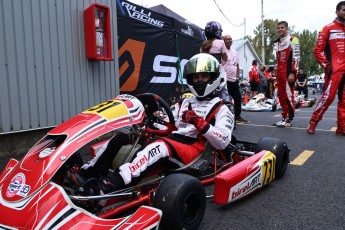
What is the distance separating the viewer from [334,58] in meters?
4.94

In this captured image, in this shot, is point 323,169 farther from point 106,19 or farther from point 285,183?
point 106,19

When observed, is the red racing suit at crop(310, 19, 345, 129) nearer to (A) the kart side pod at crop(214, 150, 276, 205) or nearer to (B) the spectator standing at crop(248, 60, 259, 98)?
(A) the kart side pod at crop(214, 150, 276, 205)

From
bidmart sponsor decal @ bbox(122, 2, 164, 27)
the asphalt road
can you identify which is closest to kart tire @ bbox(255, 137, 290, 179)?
the asphalt road

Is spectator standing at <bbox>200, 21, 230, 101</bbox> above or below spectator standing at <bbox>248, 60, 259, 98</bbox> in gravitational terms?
above

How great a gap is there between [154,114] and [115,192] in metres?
0.88

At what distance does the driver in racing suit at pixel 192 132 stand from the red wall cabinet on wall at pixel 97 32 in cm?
204

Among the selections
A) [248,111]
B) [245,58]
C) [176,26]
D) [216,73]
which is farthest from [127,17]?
[245,58]

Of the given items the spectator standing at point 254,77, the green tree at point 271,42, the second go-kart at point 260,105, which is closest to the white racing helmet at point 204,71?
the second go-kart at point 260,105

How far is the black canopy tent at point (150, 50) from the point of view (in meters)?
5.71

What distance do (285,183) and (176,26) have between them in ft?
16.6

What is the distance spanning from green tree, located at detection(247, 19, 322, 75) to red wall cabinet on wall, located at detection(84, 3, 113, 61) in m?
38.3

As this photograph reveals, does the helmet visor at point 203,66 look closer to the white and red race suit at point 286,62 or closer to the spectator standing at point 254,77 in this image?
the white and red race suit at point 286,62

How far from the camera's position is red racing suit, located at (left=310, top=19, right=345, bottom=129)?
16.0 feet

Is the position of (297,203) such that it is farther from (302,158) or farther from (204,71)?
(302,158)
